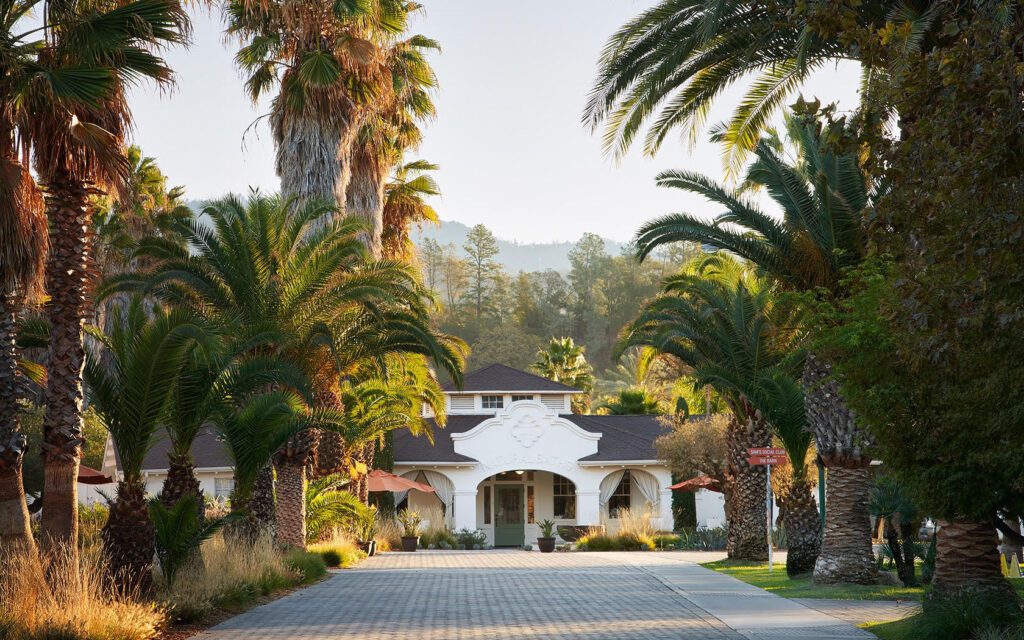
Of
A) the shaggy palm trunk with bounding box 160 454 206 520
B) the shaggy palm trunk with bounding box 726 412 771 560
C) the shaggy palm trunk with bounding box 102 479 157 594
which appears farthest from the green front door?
the shaggy palm trunk with bounding box 102 479 157 594

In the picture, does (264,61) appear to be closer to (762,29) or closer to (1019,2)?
(762,29)

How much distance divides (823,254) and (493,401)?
101ft

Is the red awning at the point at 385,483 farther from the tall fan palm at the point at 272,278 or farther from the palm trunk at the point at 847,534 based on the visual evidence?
the palm trunk at the point at 847,534

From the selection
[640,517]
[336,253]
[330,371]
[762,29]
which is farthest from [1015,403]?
[640,517]

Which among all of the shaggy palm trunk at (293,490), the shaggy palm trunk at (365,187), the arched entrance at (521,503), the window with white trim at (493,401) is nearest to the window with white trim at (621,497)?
the arched entrance at (521,503)

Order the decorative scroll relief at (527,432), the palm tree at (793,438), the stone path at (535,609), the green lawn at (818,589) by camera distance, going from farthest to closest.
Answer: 1. the decorative scroll relief at (527,432)
2. the palm tree at (793,438)
3. the green lawn at (818,589)
4. the stone path at (535,609)

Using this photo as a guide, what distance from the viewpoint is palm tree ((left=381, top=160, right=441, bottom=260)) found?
3734cm

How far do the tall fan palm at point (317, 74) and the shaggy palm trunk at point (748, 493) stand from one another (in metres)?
11.9

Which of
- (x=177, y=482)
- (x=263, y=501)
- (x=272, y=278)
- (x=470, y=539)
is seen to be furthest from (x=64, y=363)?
(x=470, y=539)

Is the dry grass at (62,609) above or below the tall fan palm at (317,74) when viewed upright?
below

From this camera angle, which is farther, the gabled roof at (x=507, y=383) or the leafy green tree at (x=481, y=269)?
the leafy green tree at (x=481, y=269)

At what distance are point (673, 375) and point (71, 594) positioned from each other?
40565mm

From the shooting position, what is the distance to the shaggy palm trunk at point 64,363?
14.8 m

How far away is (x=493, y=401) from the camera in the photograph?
162 ft
